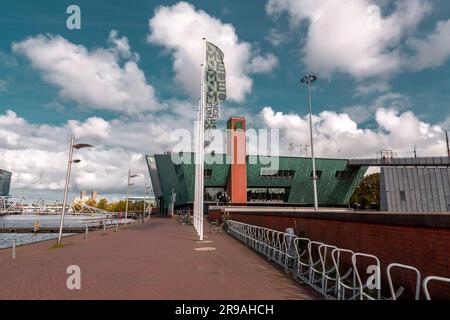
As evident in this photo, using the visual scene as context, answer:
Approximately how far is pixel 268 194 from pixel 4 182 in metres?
180

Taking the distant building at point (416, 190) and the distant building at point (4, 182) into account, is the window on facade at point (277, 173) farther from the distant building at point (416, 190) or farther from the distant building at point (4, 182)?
the distant building at point (4, 182)

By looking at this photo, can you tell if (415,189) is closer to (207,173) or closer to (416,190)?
(416,190)

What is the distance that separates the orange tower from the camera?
61.8m

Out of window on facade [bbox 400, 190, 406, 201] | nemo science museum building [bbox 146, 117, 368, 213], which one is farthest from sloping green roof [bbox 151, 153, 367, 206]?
window on facade [bbox 400, 190, 406, 201]

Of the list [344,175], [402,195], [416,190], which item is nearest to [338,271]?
[402,195]

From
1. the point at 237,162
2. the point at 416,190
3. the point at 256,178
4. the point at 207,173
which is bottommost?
the point at 416,190

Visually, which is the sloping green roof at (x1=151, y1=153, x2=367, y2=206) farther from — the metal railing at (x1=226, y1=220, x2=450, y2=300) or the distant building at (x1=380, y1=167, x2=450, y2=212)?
the metal railing at (x1=226, y1=220, x2=450, y2=300)

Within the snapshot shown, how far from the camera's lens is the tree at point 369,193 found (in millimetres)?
79375

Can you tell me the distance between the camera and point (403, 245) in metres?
6.31

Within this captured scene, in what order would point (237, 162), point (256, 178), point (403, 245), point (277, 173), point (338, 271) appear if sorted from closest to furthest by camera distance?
point (338, 271) → point (403, 245) → point (237, 162) → point (277, 173) → point (256, 178)

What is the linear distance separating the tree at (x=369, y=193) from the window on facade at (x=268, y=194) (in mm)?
23900

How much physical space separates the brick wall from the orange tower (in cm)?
5169

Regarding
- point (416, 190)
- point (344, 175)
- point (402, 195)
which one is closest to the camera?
point (416, 190)
